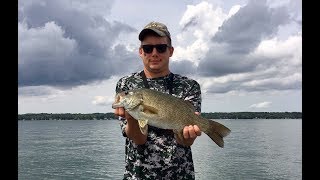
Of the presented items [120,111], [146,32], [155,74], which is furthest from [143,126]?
[146,32]

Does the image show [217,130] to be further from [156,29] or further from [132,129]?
[156,29]

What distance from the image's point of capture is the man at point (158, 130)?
4.71m

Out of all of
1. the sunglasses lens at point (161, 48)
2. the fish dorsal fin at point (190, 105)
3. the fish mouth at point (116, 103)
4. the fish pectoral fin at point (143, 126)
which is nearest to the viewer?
the fish pectoral fin at point (143, 126)

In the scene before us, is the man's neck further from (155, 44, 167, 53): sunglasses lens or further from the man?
(155, 44, 167, 53): sunglasses lens

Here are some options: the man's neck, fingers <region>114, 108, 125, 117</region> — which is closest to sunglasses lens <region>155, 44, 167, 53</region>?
the man's neck

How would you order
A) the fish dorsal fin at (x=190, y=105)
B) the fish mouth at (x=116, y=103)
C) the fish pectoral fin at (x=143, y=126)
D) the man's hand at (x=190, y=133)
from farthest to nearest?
the fish dorsal fin at (x=190, y=105) → the fish mouth at (x=116, y=103) → the man's hand at (x=190, y=133) → the fish pectoral fin at (x=143, y=126)

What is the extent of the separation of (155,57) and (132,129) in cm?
93

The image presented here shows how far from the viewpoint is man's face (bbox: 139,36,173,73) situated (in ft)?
16.0

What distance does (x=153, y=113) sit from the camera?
15.0ft

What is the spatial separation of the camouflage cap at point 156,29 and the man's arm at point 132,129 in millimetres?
1009

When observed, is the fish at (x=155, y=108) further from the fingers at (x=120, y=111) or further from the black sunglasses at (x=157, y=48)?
the black sunglasses at (x=157, y=48)

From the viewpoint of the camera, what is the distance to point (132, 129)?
15.2ft

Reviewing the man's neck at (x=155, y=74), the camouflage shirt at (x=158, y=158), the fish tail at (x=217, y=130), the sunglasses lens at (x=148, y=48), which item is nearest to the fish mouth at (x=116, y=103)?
the camouflage shirt at (x=158, y=158)
